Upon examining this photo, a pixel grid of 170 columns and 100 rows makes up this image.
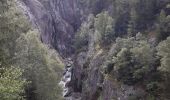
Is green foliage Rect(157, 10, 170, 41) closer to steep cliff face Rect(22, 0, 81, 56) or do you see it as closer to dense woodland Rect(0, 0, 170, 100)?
dense woodland Rect(0, 0, 170, 100)

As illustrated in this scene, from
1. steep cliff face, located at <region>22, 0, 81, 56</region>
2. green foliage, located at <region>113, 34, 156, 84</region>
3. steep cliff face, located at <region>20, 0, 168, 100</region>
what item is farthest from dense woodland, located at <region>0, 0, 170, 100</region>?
steep cliff face, located at <region>22, 0, 81, 56</region>

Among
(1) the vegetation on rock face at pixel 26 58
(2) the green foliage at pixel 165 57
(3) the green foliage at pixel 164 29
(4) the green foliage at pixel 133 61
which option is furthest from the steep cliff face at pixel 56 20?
(2) the green foliage at pixel 165 57

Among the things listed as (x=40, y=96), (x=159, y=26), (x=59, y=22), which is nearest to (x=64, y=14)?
(x=59, y=22)

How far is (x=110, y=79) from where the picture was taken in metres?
54.7

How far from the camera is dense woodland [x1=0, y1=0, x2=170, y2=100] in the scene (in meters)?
35.7

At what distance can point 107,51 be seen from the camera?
64.6 m

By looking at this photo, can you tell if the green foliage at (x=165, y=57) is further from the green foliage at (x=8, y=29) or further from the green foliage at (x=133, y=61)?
the green foliage at (x=8, y=29)

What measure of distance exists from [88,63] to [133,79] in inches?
852

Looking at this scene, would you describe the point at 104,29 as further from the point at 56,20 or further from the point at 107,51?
the point at 56,20

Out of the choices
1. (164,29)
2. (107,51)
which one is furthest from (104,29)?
(164,29)

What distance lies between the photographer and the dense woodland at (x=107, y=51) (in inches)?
1405

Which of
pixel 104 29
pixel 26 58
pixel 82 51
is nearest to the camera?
pixel 26 58

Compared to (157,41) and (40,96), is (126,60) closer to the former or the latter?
(157,41)

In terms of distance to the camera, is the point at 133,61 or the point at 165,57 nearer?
the point at 165,57
